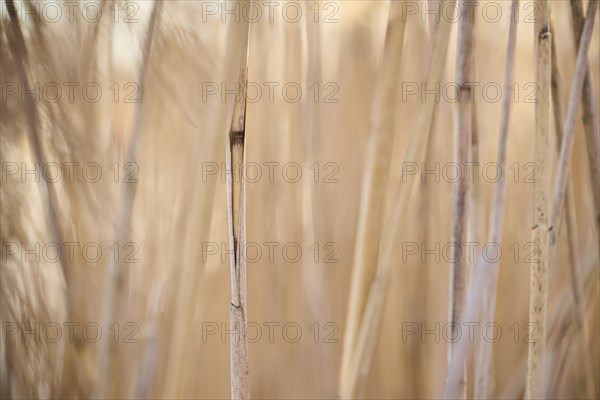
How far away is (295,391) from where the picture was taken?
0.85 meters

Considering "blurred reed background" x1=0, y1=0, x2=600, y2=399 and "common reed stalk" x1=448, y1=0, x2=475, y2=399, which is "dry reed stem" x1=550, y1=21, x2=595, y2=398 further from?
"common reed stalk" x1=448, y1=0, x2=475, y2=399

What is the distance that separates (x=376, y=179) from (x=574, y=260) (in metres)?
0.35

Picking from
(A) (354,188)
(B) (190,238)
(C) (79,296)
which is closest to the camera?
(B) (190,238)

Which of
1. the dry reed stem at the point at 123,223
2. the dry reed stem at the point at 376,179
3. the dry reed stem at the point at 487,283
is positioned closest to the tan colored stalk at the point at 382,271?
the dry reed stem at the point at 376,179

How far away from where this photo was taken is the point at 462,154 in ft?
1.97

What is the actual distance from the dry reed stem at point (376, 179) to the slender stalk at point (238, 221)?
14cm

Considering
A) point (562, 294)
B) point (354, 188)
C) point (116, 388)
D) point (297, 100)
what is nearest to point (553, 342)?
point (562, 294)

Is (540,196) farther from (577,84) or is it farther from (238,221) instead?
(238,221)

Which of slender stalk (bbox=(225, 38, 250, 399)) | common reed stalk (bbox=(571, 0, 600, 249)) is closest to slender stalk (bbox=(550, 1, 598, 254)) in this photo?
common reed stalk (bbox=(571, 0, 600, 249))

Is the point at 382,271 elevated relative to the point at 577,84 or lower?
lower

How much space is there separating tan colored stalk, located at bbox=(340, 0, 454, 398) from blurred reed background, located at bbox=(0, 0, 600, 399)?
0.6 inches

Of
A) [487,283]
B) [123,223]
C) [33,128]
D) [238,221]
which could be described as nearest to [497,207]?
[487,283]

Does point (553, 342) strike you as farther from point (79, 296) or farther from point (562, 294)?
point (79, 296)

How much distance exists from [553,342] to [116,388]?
0.68 meters
